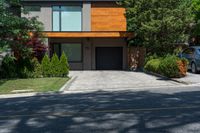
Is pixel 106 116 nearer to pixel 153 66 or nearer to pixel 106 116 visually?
pixel 106 116

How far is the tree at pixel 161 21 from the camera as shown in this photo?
32.2 meters

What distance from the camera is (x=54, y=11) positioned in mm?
39375

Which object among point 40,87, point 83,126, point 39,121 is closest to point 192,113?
point 83,126

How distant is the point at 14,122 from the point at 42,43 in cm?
2157

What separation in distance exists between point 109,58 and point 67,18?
5.20m

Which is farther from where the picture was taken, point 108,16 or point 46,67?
point 108,16

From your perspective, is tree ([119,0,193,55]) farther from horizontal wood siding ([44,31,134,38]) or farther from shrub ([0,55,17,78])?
shrub ([0,55,17,78])

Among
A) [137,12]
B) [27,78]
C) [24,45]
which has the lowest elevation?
[27,78]

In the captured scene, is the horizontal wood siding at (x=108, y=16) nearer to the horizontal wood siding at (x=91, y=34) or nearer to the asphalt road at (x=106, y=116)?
the horizontal wood siding at (x=91, y=34)

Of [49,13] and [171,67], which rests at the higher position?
[49,13]

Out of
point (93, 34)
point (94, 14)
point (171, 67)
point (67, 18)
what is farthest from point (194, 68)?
point (67, 18)

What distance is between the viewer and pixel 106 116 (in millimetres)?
10391

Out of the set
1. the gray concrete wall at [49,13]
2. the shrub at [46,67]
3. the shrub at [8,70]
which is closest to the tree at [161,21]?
the gray concrete wall at [49,13]

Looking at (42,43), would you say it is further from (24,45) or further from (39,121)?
(39,121)
